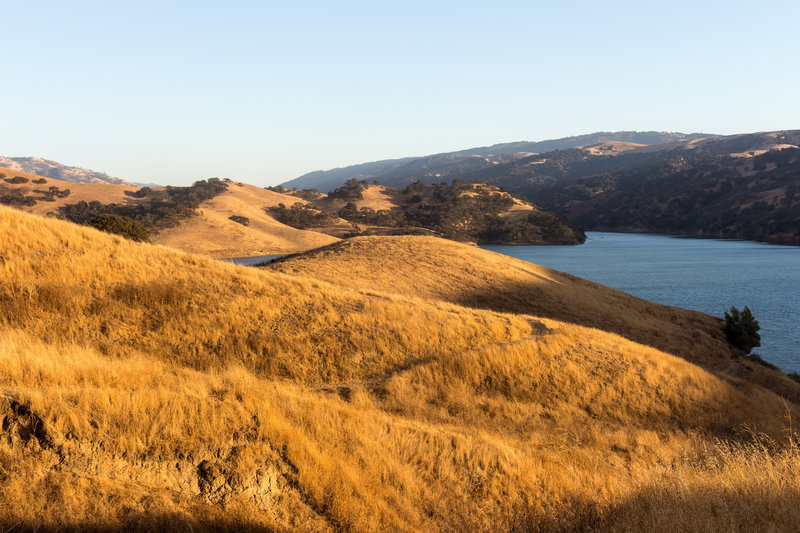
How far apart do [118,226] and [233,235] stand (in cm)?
6068

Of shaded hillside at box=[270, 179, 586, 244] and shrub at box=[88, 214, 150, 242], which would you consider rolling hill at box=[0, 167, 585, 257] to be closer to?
shaded hillside at box=[270, 179, 586, 244]

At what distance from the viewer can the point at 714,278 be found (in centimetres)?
6588

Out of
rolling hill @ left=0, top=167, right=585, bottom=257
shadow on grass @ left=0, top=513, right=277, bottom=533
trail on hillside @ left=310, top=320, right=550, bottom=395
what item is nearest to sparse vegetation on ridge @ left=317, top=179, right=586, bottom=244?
rolling hill @ left=0, top=167, right=585, bottom=257

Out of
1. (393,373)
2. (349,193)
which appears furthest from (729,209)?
(393,373)

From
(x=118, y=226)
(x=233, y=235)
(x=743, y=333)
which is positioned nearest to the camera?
(x=743, y=333)

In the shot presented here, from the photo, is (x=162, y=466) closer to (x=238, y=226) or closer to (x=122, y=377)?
(x=122, y=377)

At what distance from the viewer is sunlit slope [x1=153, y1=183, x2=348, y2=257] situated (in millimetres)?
95500

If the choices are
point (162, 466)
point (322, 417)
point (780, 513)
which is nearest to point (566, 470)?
point (780, 513)

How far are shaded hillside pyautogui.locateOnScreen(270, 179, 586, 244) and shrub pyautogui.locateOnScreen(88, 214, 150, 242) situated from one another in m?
79.3

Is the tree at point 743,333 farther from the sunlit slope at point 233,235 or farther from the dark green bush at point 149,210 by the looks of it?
the dark green bush at point 149,210

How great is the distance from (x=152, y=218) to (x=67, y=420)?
361 feet

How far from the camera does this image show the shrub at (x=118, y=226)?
140 feet

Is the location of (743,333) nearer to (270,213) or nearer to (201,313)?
(201,313)

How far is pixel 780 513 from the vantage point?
5.87 metres
